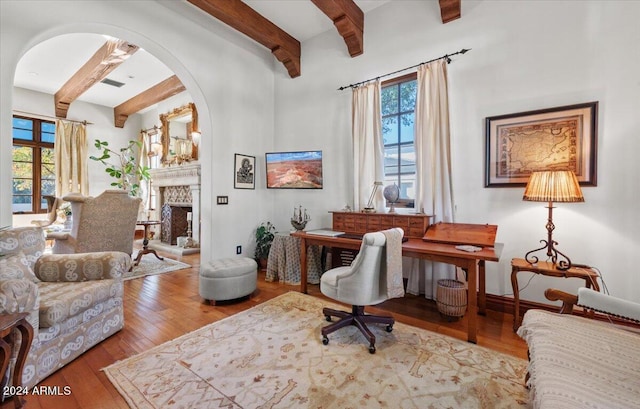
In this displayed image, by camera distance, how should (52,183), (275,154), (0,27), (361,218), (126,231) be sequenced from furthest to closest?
(52,183) → (275,154) → (126,231) → (361,218) → (0,27)

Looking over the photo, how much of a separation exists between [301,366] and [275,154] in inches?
123

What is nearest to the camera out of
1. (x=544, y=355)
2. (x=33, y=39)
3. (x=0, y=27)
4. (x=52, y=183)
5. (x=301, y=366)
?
(x=544, y=355)

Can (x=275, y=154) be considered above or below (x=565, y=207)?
above

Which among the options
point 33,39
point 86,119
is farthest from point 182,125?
point 33,39

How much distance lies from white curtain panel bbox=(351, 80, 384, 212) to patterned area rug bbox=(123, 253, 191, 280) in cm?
316

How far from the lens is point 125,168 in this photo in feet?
21.0

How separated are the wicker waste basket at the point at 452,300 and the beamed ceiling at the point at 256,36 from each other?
Answer: 9.65 feet

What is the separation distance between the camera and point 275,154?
13.9 feet

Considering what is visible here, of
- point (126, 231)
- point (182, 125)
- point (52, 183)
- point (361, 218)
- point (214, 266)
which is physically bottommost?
point (214, 266)

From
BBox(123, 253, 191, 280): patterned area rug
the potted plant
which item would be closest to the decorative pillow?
BBox(123, 253, 191, 280): patterned area rug

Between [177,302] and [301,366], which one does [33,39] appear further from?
[301,366]

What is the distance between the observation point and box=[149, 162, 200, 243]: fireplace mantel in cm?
534

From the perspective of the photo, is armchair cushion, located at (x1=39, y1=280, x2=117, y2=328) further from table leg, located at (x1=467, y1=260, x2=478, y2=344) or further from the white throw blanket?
table leg, located at (x1=467, y1=260, x2=478, y2=344)

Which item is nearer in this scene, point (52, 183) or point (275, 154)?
point (275, 154)
